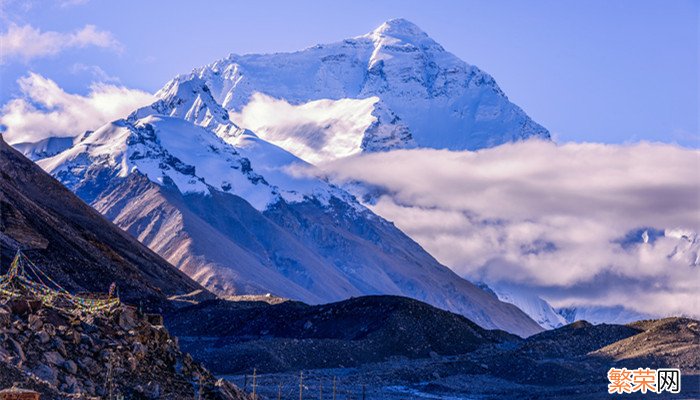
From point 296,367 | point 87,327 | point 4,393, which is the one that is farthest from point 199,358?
point 4,393

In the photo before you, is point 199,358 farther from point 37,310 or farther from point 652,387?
point 37,310

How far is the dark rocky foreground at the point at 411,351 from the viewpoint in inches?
3396

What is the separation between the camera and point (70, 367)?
137 feet

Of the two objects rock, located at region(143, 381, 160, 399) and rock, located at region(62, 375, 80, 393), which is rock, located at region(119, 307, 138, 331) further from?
rock, located at region(62, 375, 80, 393)

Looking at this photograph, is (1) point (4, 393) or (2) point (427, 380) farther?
(2) point (427, 380)

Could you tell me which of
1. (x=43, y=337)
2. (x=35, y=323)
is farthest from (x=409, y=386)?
(x=43, y=337)

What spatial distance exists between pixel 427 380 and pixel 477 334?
26.0 meters

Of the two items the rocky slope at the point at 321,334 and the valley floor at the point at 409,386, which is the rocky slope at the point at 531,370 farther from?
the rocky slope at the point at 321,334

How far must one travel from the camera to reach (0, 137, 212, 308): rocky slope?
12462 centimetres

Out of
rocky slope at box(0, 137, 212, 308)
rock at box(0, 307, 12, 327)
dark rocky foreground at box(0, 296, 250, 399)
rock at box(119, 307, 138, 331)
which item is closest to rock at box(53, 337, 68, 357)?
dark rocky foreground at box(0, 296, 250, 399)

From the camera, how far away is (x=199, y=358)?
9575cm

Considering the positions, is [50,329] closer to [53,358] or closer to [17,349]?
[53,358]

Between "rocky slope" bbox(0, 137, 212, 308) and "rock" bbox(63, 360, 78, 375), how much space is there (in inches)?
2592

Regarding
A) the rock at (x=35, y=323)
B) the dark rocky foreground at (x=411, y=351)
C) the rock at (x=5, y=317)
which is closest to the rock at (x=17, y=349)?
the rock at (x=5, y=317)
